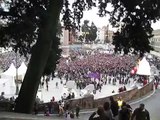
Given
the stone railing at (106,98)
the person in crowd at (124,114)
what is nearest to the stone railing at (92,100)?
the stone railing at (106,98)

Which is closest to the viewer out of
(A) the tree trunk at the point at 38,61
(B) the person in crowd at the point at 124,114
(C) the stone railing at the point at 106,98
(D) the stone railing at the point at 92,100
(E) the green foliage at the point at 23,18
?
(B) the person in crowd at the point at 124,114

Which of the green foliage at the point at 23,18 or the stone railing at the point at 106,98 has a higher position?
the green foliage at the point at 23,18

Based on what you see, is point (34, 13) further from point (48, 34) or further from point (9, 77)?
point (9, 77)

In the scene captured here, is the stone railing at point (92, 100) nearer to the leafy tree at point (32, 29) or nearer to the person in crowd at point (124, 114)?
the leafy tree at point (32, 29)

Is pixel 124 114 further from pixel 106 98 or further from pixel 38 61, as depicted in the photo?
pixel 106 98

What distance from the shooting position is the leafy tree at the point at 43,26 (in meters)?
12.7

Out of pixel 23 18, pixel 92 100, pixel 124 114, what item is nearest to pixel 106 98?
pixel 92 100

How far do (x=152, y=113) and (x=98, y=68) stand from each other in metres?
38.0

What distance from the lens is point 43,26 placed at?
1306 cm

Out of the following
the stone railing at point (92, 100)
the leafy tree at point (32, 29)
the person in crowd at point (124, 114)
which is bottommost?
the person in crowd at point (124, 114)

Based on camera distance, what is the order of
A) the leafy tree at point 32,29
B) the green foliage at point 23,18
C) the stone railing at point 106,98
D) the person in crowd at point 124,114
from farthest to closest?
the stone railing at point 106,98
the green foliage at point 23,18
the leafy tree at point 32,29
the person in crowd at point 124,114

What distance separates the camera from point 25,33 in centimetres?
1328

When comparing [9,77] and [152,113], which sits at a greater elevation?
[9,77]

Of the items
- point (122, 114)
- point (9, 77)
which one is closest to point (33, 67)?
point (122, 114)
